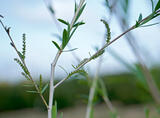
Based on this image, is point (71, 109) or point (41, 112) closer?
point (41, 112)

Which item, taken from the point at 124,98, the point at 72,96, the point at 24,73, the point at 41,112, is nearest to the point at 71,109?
the point at 72,96

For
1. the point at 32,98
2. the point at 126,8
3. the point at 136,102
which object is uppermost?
the point at 126,8

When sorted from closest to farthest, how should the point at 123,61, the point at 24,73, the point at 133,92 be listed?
1. the point at 24,73
2. the point at 123,61
3. the point at 133,92

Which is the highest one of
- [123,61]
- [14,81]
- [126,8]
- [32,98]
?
[126,8]

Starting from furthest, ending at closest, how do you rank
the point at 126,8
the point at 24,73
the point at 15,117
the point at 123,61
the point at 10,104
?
the point at 10,104 → the point at 15,117 → the point at 123,61 → the point at 126,8 → the point at 24,73

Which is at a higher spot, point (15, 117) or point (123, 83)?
point (123, 83)

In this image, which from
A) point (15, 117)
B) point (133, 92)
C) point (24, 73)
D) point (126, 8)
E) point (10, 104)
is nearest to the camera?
point (24, 73)

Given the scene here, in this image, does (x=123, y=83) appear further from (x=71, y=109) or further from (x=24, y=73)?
(x=24, y=73)

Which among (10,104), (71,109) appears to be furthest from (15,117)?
(71,109)

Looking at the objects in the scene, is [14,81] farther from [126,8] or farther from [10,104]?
[126,8]
